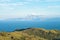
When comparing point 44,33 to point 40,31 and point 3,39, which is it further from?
point 3,39

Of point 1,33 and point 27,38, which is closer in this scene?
point 1,33

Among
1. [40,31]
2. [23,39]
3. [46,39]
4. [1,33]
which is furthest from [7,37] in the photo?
[40,31]

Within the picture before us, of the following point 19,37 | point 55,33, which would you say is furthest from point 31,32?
point 19,37

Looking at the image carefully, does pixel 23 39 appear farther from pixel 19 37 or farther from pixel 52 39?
pixel 52 39

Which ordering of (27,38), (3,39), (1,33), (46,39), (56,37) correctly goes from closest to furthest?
1. (3,39)
2. (1,33)
3. (27,38)
4. (46,39)
5. (56,37)

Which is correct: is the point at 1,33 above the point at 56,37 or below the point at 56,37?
above

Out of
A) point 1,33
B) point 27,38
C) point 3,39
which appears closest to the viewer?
point 3,39

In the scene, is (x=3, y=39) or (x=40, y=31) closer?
Result: (x=3, y=39)

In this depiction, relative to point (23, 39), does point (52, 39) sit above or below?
below

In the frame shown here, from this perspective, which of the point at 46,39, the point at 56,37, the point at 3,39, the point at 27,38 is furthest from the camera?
the point at 56,37
